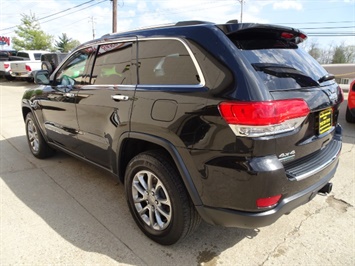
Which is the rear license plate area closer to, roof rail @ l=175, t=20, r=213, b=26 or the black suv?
the black suv

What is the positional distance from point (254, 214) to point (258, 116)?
2.23 ft

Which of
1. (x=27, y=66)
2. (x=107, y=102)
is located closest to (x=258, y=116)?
(x=107, y=102)

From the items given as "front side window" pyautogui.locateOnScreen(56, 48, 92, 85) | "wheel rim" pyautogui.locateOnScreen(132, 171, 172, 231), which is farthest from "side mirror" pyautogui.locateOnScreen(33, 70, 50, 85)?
"wheel rim" pyautogui.locateOnScreen(132, 171, 172, 231)

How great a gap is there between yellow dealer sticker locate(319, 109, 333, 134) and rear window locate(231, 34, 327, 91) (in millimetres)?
249

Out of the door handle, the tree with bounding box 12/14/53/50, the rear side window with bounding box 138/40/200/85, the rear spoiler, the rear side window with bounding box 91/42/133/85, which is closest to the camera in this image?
the rear spoiler

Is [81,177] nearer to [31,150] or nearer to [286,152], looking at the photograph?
[31,150]

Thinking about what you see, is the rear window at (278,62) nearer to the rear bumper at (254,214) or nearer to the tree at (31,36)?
the rear bumper at (254,214)

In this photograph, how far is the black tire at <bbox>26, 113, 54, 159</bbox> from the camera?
4.64 m

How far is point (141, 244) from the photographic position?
264 centimetres

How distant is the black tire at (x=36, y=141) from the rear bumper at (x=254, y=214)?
11.0ft

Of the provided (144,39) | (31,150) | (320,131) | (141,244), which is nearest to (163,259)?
(141,244)

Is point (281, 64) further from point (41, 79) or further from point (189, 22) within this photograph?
point (41, 79)

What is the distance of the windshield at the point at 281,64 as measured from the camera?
2084mm

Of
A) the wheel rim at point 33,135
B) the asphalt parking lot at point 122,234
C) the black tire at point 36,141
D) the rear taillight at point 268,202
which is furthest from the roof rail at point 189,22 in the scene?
the wheel rim at point 33,135
